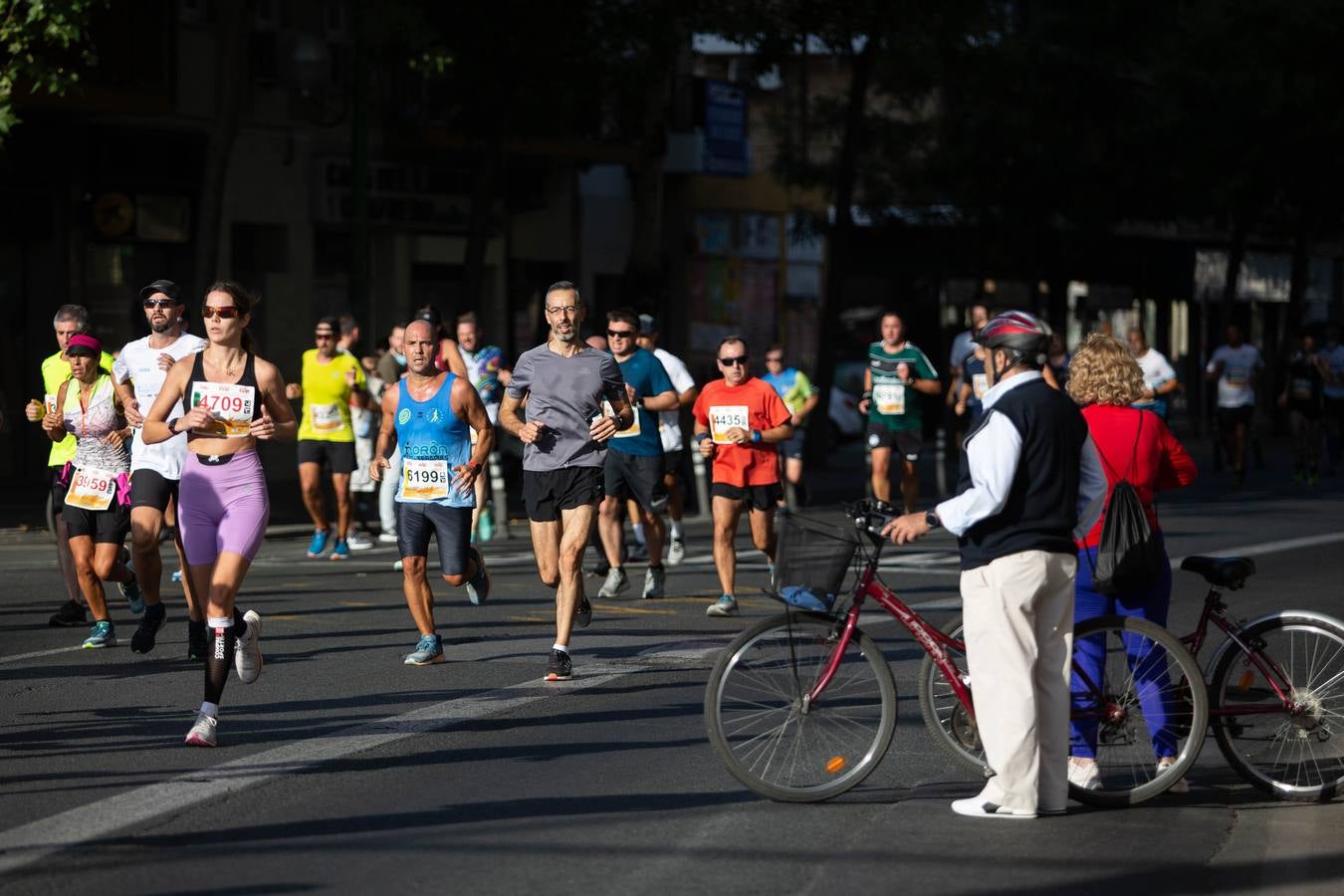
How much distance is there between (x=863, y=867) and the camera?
21.4 ft

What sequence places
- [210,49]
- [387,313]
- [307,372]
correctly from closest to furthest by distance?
[307,372], [210,49], [387,313]

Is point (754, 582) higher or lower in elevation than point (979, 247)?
lower

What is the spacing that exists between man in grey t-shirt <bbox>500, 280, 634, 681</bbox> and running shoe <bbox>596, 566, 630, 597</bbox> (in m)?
2.95

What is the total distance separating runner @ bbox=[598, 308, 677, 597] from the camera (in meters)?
14.0

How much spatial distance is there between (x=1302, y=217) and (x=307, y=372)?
2797 cm

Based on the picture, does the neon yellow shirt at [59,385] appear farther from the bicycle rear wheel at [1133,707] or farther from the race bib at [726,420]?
the bicycle rear wheel at [1133,707]

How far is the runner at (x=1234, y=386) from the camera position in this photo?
83.7 feet

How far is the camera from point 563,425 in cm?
1090

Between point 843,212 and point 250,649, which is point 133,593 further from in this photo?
point 843,212

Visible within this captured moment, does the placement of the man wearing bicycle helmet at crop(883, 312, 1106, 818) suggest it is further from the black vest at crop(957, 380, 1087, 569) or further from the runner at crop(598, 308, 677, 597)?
the runner at crop(598, 308, 677, 597)

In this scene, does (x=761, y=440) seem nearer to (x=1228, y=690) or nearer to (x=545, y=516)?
(x=545, y=516)

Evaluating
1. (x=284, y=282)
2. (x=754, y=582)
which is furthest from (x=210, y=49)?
(x=754, y=582)

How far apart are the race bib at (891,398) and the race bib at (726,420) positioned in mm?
5986

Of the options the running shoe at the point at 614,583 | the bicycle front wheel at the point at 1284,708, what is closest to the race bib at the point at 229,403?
the bicycle front wheel at the point at 1284,708
